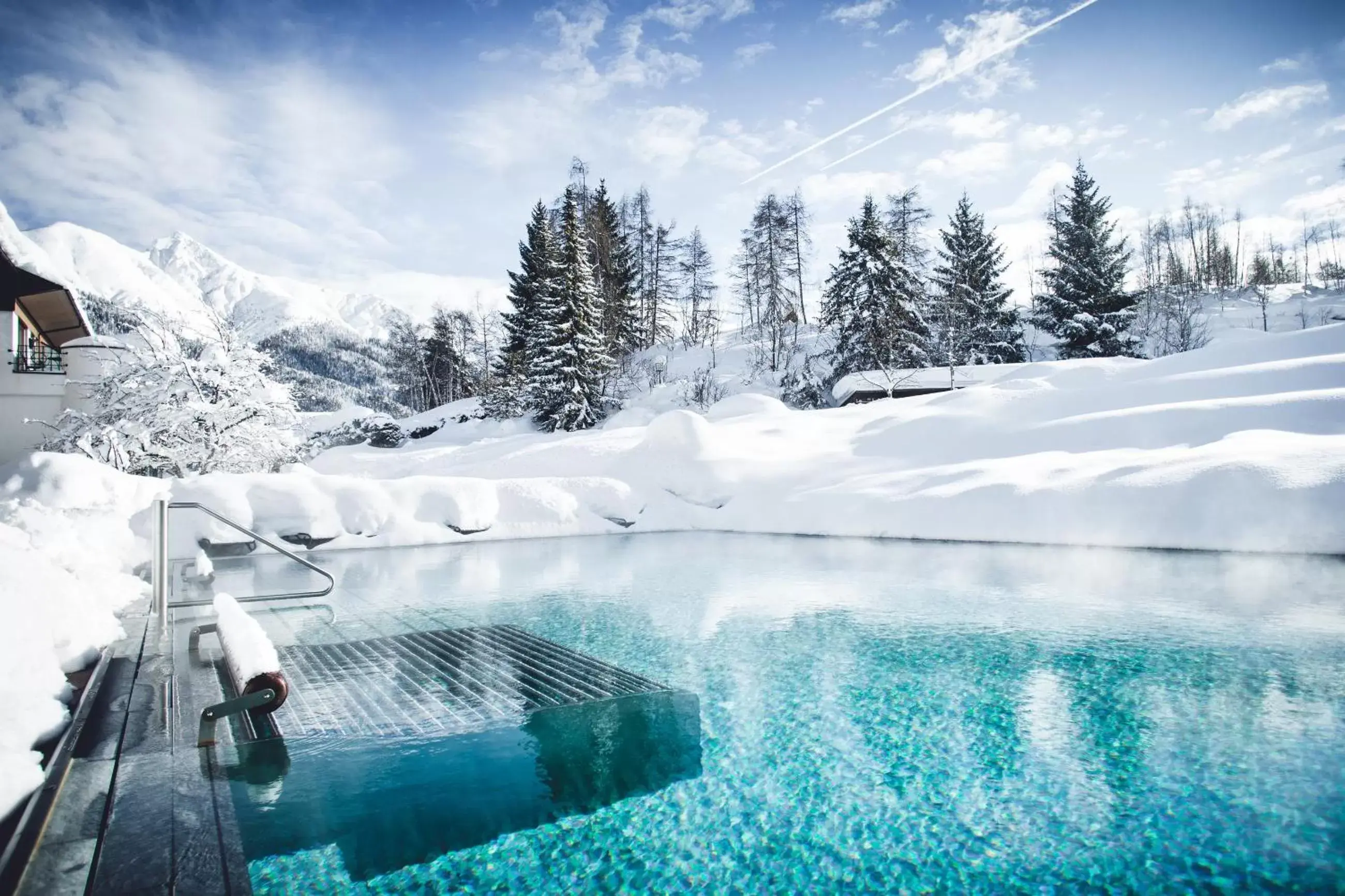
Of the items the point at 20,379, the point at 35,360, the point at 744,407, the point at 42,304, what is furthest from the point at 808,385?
the point at 42,304

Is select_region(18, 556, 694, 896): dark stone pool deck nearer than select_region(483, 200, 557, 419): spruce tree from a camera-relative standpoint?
Yes

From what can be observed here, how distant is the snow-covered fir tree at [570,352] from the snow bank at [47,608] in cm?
1582

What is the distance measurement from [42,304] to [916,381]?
26.0 meters

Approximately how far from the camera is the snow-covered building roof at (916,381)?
21.8 meters

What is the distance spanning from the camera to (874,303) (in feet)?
82.8

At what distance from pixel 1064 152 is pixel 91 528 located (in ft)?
93.7

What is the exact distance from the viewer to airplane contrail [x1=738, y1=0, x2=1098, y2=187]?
13.1 m

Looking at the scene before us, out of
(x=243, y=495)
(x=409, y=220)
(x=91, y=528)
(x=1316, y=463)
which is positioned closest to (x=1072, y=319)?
(x=1316, y=463)

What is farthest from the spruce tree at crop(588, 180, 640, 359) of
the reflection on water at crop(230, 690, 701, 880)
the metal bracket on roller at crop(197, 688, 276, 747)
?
the metal bracket on roller at crop(197, 688, 276, 747)

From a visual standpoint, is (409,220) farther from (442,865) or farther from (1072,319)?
(1072,319)

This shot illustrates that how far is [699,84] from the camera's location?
571 inches

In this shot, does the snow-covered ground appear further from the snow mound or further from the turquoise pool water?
the turquoise pool water

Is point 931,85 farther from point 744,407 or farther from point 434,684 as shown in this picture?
point 434,684

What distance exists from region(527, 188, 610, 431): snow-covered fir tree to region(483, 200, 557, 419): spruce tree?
0.26 meters
